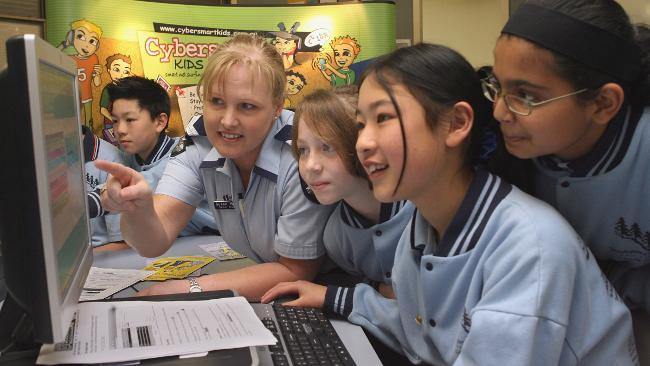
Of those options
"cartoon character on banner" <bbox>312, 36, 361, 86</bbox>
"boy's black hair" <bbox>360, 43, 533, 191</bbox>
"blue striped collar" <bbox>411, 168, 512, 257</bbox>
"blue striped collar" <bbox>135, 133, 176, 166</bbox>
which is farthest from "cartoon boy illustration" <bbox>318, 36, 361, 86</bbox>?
"blue striped collar" <bbox>411, 168, 512, 257</bbox>

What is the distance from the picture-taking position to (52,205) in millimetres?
690

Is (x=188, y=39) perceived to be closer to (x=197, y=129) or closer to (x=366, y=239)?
(x=197, y=129)

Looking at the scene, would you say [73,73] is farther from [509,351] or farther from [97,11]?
[97,11]

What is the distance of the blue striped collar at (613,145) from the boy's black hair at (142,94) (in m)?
2.00

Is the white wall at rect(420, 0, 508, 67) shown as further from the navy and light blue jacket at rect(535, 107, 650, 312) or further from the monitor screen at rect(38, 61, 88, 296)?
the monitor screen at rect(38, 61, 88, 296)

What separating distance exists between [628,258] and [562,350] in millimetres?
346

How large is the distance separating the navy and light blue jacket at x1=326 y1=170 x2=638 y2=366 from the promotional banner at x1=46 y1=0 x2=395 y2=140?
2.12m

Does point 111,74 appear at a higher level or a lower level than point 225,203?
higher

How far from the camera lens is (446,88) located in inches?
36.7

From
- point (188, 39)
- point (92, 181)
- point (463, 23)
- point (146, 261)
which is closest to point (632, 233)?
point (146, 261)

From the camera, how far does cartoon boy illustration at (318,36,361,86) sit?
10.7 feet

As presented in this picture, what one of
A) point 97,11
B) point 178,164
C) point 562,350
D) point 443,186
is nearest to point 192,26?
point 97,11

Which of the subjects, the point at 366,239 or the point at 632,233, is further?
the point at 366,239

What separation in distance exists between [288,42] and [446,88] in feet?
7.91
